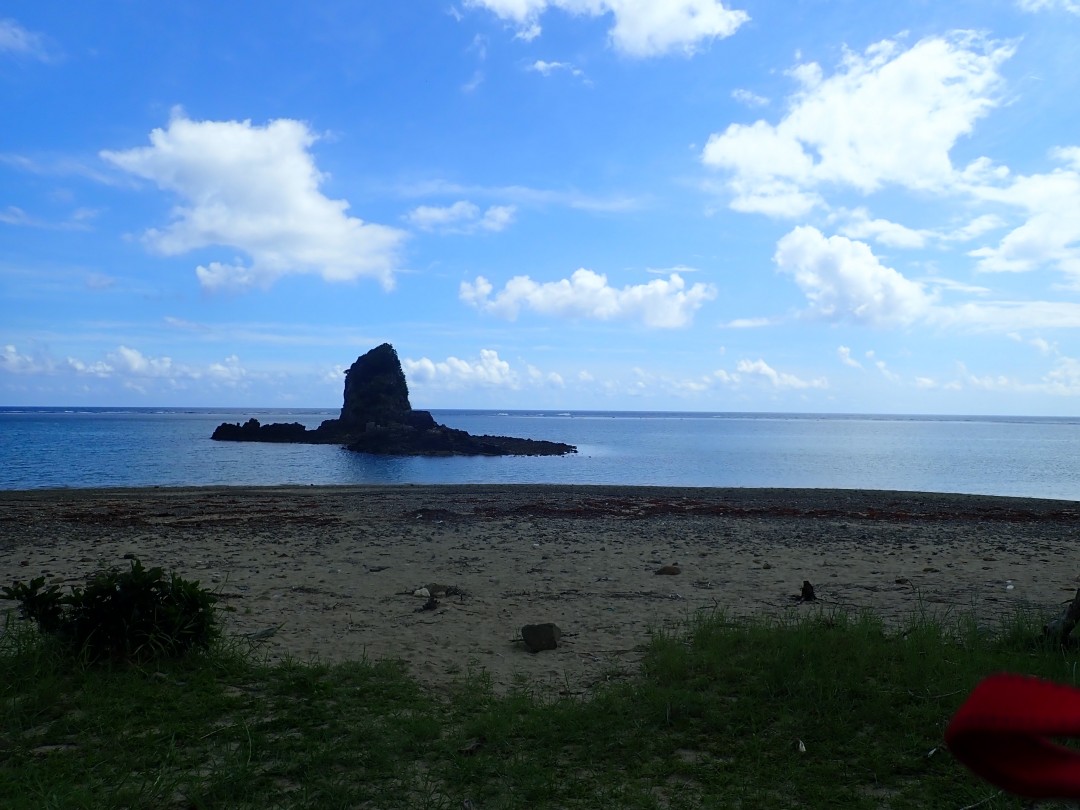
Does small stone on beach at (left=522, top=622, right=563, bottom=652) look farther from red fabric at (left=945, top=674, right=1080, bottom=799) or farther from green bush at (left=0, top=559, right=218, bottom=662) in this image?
red fabric at (left=945, top=674, right=1080, bottom=799)

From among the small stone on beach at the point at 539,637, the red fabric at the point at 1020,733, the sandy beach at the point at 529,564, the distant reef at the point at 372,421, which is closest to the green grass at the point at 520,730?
the sandy beach at the point at 529,564

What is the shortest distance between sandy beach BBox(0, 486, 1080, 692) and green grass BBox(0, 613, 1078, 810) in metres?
0.94

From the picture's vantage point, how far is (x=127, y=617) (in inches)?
280

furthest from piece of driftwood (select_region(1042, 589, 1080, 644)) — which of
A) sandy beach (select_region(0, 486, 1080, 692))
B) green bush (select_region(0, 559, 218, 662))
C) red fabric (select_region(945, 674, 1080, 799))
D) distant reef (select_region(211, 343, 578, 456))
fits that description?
distant reef (select_region(211, 343, 578, 456))

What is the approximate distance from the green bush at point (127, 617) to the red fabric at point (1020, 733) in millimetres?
7330

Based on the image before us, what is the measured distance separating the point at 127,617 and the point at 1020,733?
7694 millimetres

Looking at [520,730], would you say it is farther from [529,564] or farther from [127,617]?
[529,564]

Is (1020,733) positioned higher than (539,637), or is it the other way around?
(1020,733)

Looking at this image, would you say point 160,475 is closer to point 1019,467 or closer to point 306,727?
point 306,727

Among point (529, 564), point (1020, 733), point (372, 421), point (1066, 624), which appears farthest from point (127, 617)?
point (372, 421)

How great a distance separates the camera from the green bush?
22.9 feet

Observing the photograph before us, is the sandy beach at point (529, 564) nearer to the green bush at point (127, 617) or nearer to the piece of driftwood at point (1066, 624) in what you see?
the green bush at point (127, 617)

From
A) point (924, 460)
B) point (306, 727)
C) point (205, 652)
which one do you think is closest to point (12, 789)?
point (306, 727)

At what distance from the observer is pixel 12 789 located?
475 cm
